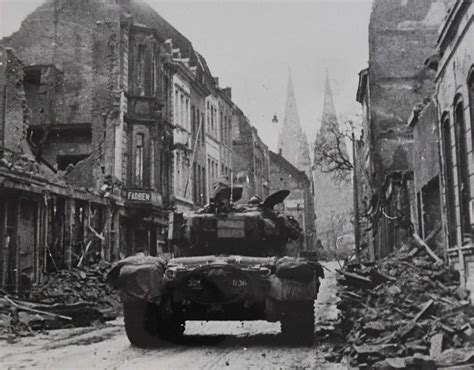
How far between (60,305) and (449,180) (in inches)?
284

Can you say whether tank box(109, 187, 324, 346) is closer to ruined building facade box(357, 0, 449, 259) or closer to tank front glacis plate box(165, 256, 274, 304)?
tank front glacis plate box(165, 256, 274, 304)

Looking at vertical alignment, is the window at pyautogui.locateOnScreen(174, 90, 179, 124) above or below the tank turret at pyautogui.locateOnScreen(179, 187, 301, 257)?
above

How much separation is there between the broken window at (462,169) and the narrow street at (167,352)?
2812mm

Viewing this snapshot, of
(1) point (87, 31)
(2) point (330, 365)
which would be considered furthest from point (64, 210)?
(2) point (330, 365)

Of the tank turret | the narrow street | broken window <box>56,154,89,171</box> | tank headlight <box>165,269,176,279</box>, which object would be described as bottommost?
the narrow street

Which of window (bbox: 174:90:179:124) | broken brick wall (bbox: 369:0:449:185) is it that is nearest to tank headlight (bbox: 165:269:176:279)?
broken brick wall (bbox: 369:0:449:185)

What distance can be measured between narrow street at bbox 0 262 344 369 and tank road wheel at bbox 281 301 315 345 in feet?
0.61

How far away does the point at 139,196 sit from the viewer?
85.7 feet

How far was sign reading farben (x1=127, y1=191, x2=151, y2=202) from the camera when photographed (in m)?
25.9


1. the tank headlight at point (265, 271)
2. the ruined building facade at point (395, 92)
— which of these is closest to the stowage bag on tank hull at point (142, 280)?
the tank headlight at point (265, 271)

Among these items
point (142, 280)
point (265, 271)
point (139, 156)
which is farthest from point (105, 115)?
point (265, 271)

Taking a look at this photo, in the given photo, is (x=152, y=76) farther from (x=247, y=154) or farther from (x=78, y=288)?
(x=247, y=154)

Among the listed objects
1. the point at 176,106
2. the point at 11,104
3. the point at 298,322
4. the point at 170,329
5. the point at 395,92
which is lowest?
the point at 170,329

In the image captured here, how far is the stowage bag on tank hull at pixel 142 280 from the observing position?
361 inches
